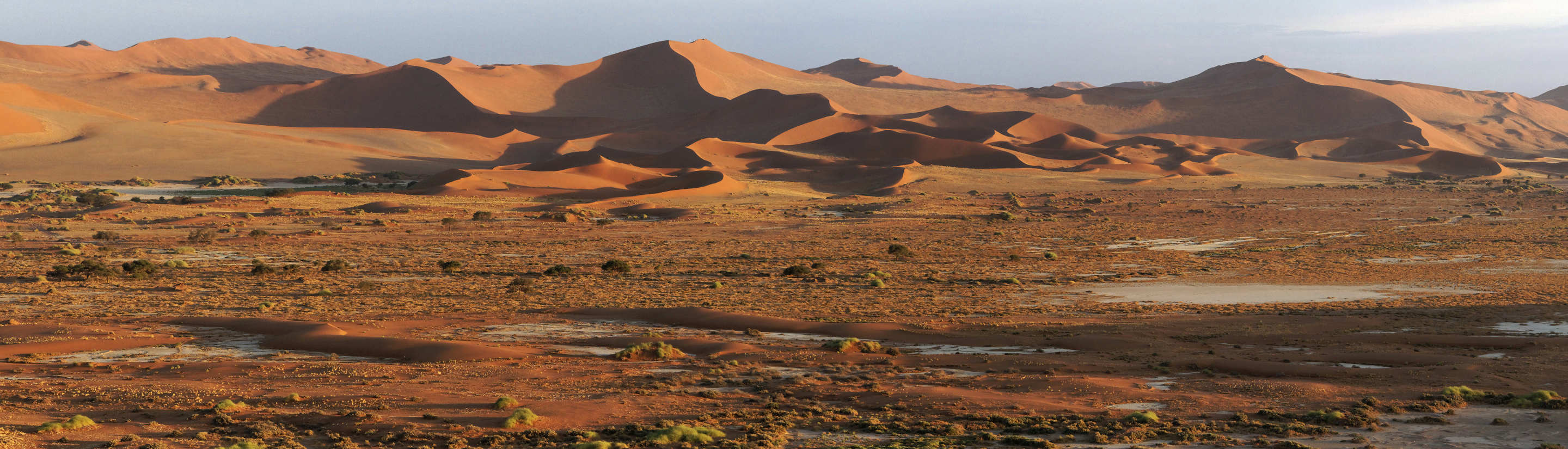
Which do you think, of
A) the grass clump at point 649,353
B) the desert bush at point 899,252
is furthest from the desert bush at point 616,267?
the grass clump at point 649,353

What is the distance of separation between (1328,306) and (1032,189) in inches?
2001

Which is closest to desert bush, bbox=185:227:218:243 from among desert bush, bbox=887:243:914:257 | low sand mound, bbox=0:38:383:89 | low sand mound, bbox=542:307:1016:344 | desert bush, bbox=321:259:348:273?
desert bush, bbox=321:259:348:273

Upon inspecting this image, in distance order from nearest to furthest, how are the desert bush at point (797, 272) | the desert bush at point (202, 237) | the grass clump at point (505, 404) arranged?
the grass clump at point (505, 404) < the desert bush at point (797, 272) < the desert bush at point (202, 237)

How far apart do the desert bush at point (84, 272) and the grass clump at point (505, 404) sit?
16.6 meters

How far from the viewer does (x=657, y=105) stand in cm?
14175

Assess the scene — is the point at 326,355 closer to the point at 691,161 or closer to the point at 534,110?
the point at 691,161

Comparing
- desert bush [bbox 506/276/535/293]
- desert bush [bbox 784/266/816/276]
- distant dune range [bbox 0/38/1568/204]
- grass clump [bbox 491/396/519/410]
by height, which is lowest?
desert bush [bbox 506/276/535/293]

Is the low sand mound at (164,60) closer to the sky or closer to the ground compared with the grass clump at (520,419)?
closer to the sky

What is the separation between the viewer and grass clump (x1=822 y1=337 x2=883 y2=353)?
49.0 feet

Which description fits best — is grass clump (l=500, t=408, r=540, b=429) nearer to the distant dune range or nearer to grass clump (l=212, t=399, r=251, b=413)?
grass clump (l=212, t=399, r=251, b=413)

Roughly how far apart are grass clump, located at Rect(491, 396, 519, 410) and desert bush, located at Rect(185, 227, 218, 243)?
86.1ft

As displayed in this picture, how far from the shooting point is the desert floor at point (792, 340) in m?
10.4

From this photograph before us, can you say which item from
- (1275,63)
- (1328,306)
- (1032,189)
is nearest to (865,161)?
(1032,189)

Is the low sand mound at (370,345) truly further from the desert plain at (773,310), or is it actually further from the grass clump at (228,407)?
the grass clump at (228,407)
